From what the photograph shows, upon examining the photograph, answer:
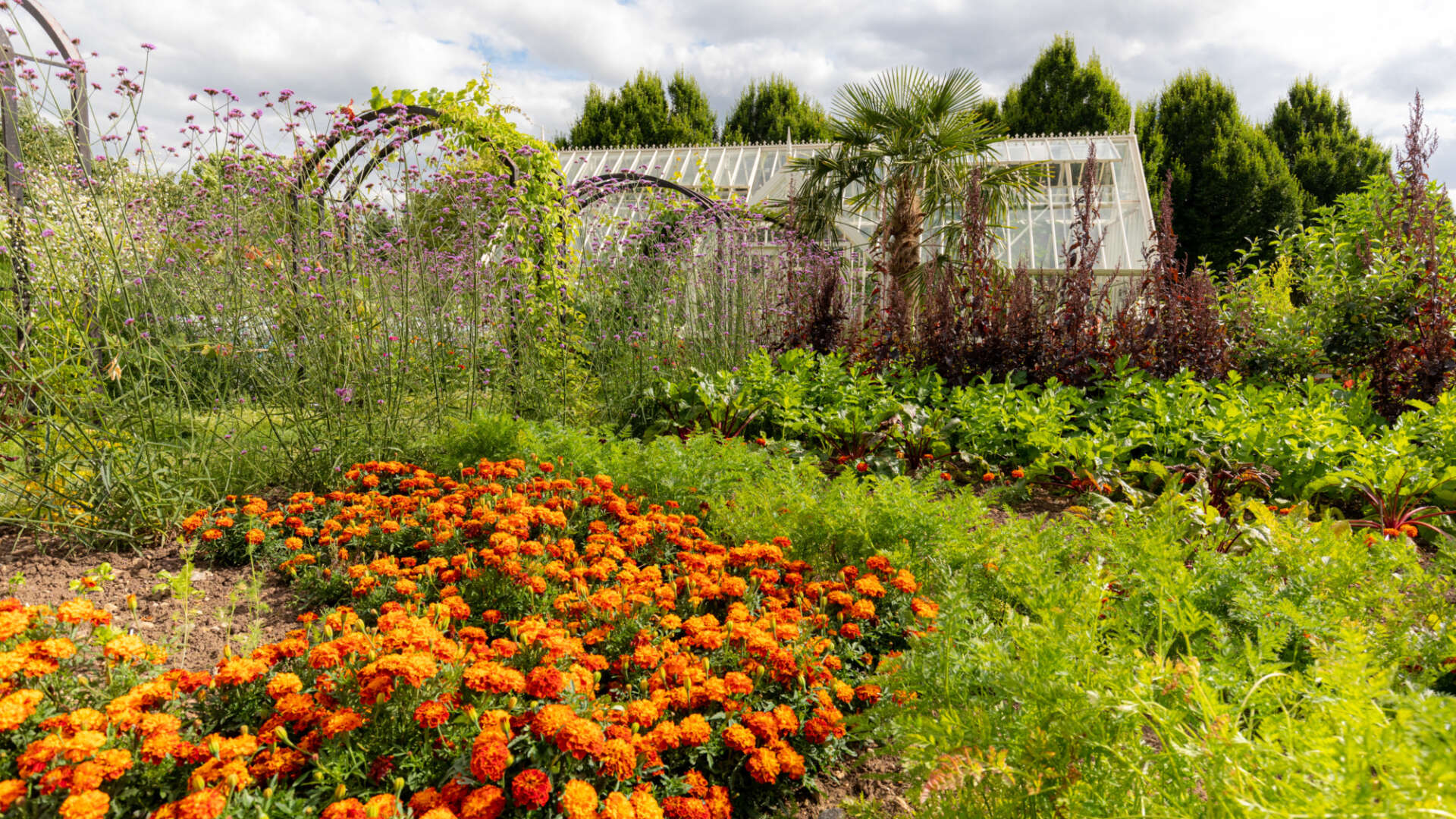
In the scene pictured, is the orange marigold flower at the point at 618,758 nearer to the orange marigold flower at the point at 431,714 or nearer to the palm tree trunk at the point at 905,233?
the orange marigold flower at the point at 431,714

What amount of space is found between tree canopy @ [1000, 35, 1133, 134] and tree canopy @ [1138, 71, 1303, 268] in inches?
35.7

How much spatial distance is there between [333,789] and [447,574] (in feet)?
2.59

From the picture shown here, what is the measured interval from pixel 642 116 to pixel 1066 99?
12012 millimetres

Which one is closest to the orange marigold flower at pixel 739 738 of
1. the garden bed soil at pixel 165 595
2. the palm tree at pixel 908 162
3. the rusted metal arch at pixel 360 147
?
the garden bed soil at pixel 165 595

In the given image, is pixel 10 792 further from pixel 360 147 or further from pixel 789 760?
pixel 360 147

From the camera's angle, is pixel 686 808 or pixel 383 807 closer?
pixel 383 807

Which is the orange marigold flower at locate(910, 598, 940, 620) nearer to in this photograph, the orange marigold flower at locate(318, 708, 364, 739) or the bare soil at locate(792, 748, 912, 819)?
the bare soil at locate(792, 748, 912, 819)

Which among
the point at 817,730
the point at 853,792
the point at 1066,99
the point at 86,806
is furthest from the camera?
the point at 1066,99

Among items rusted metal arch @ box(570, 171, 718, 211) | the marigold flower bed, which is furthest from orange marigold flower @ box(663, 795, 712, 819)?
rusted metal arch @ box(570, 171, 718, 211)

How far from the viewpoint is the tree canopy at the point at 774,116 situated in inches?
888

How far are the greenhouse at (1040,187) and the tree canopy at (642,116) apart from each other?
6.17 m

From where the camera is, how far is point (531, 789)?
127 cm

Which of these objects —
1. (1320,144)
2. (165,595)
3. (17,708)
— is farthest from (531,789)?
(1320,144)

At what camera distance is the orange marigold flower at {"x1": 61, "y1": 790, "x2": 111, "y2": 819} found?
1141 millimetres
